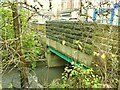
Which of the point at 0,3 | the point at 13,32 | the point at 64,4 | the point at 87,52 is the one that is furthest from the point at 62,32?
the point at 0,3

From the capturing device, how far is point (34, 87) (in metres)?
2.65

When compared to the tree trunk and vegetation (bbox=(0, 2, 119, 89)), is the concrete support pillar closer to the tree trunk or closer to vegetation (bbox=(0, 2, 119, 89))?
vegetation (bbox=(0, 2, 119, 89))

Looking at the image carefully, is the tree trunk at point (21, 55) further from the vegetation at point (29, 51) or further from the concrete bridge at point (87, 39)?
the concrete bridge at point (87, 39)

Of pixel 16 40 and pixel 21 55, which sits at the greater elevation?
pixel 16 40

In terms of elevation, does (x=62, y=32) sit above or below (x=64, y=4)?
below

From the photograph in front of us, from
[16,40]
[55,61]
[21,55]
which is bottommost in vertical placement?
[55,61]

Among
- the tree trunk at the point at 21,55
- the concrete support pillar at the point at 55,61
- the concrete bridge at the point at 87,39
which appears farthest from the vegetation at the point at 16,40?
the concrete support pillar at the point at 55,61

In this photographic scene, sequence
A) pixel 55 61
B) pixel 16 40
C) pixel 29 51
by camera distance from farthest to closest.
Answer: pixel 55 61, pixel 29 51, pixel 16 40

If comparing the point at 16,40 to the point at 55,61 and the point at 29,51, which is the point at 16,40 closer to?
the point at 29,51

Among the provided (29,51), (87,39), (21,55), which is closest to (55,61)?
(87,39)

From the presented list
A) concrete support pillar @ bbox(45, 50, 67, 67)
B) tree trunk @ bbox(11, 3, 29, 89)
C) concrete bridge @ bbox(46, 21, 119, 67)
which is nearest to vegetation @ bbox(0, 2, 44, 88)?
tree trunk @ bbox(11, 3, 29, 89)

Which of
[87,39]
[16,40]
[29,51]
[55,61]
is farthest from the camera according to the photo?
[55,61]

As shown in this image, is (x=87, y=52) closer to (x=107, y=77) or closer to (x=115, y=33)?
(x=115, y=33)

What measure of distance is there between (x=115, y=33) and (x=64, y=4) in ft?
3.53
